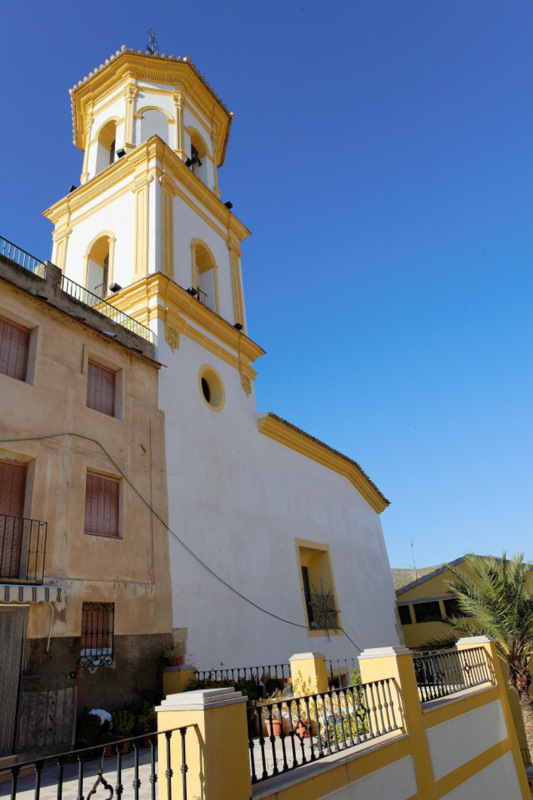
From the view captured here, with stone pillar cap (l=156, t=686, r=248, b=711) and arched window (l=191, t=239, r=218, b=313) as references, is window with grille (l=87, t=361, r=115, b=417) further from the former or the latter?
stone pillar cap (l=156, t=686, r=248, b=711)

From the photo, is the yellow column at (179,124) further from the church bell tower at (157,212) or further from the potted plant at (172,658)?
the potted plant at (172,658)

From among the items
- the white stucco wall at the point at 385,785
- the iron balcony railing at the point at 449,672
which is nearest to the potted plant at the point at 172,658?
the iron balcony railing at the point at 449,672

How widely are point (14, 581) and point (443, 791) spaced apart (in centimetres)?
691

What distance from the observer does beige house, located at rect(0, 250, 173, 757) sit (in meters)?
7.88

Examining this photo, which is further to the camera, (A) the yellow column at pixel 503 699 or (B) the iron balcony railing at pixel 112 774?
(A) the yellow column at pixel 503 699

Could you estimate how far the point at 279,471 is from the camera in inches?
647

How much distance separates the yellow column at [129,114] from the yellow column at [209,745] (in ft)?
52.5

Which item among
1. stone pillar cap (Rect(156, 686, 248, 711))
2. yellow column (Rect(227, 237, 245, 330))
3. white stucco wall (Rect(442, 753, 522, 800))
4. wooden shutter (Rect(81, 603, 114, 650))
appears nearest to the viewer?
stone pillar cap (Rect(156, 686, 248, 711))

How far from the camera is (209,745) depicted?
4.36m

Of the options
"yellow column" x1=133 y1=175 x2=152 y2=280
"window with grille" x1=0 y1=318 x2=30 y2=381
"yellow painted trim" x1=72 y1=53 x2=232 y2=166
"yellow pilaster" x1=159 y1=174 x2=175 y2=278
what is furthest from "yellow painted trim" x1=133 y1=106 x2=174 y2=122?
"window with grille" x1=0 y1=318 x2=30 y2=381

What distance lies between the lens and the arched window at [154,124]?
17.3m

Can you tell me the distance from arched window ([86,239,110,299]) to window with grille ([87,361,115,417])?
18.0ft

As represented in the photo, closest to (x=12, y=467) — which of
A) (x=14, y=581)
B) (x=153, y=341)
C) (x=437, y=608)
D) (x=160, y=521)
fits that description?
(x=14, y=581)

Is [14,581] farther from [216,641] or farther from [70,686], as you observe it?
[216,641]
